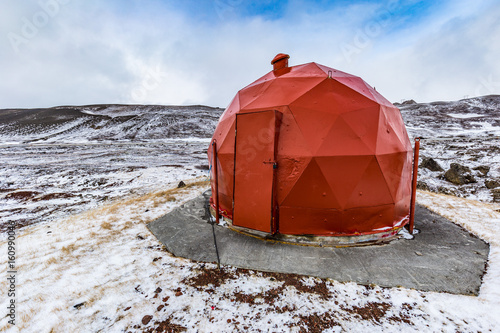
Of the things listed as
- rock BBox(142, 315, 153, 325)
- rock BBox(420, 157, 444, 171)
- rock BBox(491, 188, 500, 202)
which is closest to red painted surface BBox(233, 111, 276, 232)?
rock BBox(142, 315, 153, 325)

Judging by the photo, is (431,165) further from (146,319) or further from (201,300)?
(146,319)

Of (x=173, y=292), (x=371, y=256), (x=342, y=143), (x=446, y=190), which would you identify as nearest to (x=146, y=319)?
(x=173, y=292)

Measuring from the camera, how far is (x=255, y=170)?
15.5 feet

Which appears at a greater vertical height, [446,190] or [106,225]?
[446,190]

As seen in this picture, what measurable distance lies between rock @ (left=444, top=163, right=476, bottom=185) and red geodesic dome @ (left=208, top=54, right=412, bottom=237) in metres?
8.49

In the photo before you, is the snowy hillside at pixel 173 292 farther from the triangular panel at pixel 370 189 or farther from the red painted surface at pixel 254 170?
Result: the triangular panel at pixel 370 189

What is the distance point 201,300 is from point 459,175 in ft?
45.4

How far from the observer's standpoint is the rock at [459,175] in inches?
411

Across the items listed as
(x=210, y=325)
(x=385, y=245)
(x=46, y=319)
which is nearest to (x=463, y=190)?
(x=385, y=245)

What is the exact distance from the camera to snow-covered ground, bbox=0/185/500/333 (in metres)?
2.83

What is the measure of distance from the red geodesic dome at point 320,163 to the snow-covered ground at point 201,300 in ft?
4.40

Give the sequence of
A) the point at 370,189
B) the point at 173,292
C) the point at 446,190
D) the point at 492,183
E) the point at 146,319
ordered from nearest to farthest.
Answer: the point at 146,319 → the point at 173,292 → the point at 370,189 → the point at 492,183 → the point at 446,190

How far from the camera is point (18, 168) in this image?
15.5m

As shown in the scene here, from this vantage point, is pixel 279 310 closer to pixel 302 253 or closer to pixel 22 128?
pixel 302 253
